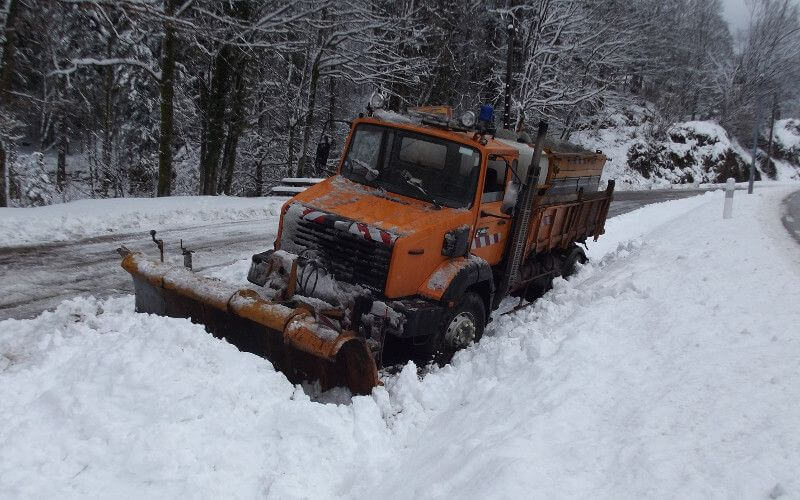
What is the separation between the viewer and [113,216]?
10.1 m

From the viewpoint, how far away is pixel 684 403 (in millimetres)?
3514

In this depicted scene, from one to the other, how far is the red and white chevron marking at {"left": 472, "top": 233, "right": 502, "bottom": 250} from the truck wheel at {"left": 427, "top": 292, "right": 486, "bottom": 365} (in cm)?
55

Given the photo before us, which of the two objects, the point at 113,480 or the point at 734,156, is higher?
the point at 734,156

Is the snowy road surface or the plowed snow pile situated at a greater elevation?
the plowed snow pile

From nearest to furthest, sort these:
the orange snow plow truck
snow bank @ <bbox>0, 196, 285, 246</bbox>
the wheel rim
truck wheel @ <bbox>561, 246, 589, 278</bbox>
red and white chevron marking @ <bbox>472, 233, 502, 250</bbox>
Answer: the orange snow plow truck → the wheel rim → red and white chevron marking @ <bbox>472, 233, 502, 250</bbox> → snow bank @ <bbox>0, 196, 285, 246</bbox> → truck wheel @ <bbox>561, 246, 589, 278</bbox>

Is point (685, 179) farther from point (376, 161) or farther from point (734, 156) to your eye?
point (376, 161)

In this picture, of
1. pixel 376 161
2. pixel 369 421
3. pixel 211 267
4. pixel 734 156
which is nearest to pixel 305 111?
pixel 211 267

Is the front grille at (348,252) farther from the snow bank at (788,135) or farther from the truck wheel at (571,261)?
the snow bank at (788,135)

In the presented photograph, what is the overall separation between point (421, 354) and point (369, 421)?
151 centimetres

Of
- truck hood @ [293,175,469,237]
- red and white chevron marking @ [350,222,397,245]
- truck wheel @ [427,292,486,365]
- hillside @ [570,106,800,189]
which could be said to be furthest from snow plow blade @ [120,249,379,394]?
hillside @ [570,106,800,189]

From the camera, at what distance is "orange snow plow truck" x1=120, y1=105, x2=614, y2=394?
14.4 feet

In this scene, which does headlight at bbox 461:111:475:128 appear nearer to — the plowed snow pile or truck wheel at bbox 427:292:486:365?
truck wheel at bbox 427:292:486:365

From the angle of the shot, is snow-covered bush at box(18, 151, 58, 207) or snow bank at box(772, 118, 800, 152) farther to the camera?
snow bank at box(772, 118, 800, 152)

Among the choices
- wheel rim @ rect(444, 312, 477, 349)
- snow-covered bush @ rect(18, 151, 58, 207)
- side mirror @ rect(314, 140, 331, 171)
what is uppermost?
side mirror @ rect(314, 140, 331, 171)
